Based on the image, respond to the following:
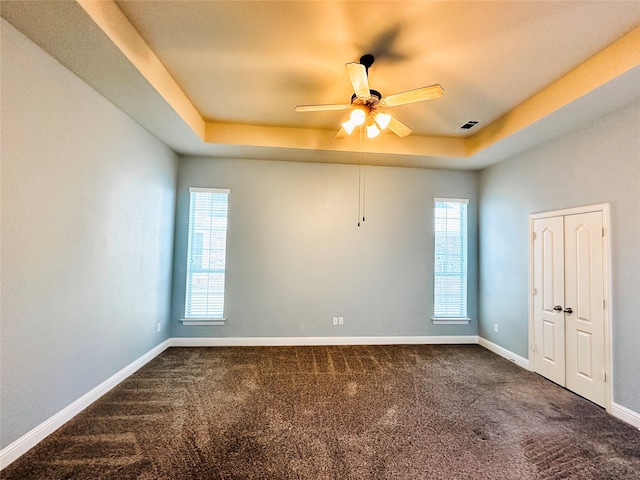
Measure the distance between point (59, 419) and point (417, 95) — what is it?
3968 millimetres

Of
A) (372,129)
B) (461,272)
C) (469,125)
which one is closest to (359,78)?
(372,129)

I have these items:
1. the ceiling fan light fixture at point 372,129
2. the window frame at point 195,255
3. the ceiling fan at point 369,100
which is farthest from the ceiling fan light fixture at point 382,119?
the window frame at point 195,255

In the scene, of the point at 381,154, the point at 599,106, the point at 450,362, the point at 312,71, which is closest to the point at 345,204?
the point at 381,154

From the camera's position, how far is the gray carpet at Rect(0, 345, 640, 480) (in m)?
2.04

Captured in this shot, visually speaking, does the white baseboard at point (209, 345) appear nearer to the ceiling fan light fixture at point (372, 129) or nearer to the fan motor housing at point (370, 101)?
the ceiling fan light fixture at point (372, 129)

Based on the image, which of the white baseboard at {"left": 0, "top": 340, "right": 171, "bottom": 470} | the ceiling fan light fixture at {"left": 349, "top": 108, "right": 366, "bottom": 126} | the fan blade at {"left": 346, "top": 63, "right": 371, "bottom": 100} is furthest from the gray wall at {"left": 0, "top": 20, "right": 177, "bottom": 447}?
the ceiling fan light fixture at {"left": 349, "top": 108, "right": 366, "bottom": 126}

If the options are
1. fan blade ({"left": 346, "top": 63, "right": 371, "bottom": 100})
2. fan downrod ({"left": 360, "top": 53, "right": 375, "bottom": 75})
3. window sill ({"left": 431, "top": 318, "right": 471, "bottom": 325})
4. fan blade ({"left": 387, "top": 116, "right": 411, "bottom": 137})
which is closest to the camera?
fan blade ({"left": 346, "top": 63, "right": 371, "bottom": 100})

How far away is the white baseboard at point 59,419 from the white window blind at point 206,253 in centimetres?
111

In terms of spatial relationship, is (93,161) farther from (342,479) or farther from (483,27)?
(483,27)

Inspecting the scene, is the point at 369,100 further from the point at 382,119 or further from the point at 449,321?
the point at 449,321

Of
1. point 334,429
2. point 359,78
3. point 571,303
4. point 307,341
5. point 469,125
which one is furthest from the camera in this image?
point 307,341

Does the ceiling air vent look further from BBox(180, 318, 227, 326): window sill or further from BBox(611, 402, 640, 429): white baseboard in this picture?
BBox(180, 318, 227, 326): window sill

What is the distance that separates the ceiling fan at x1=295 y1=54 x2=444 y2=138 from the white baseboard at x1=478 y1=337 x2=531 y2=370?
355 cm

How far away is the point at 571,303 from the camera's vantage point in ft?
11.0
